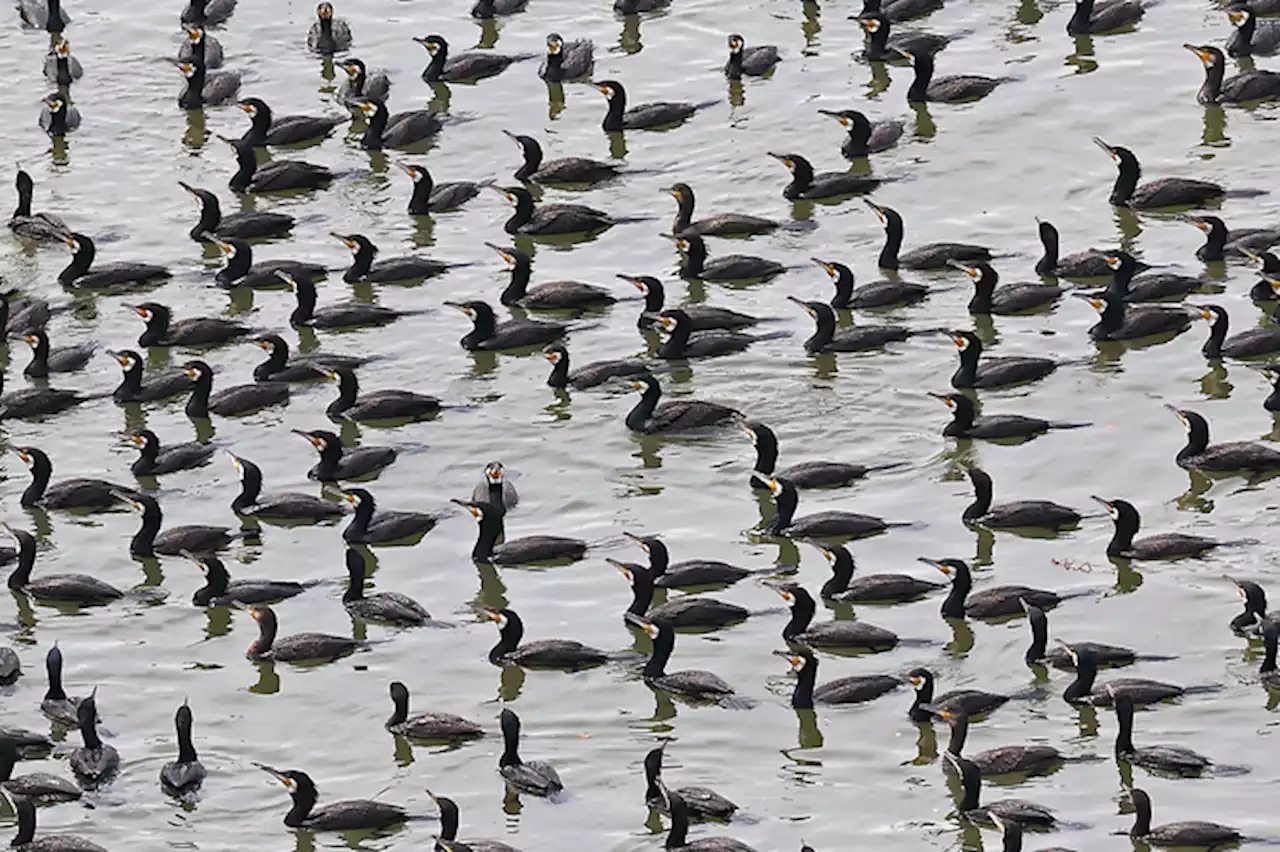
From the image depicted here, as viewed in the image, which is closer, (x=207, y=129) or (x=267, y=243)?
(x=267, y=243)

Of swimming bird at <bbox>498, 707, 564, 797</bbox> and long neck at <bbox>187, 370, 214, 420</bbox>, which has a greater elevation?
long neck at <bbox>187, 370, 214, 420</bbox>

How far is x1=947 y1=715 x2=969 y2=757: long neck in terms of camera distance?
3120cm

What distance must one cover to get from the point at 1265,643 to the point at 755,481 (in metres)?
7.59

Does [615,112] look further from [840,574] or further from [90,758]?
[90,758]

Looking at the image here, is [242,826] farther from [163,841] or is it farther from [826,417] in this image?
[826,417]

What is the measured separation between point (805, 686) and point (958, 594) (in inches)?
97.9

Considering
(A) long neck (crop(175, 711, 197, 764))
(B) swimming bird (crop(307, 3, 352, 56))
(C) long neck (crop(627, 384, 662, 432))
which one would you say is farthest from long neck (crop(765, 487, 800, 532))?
(B) swimming bird (crop(307, 3, 352, 56))

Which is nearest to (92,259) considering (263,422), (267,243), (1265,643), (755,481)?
(267,243)

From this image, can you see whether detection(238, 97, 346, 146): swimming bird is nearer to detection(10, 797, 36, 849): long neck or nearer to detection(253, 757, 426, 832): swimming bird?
detection(253, 757, 426, 832): swimming bird

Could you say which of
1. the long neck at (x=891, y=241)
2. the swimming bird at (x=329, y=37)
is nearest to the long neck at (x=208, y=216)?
the swimming bird at (x=329, y=37)

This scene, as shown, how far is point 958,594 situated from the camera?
113ft

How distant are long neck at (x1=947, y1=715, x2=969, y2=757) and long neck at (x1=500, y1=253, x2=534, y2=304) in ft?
45.9

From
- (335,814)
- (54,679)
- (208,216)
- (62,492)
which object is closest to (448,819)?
(335,814)

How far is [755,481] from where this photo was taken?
38438 mm
